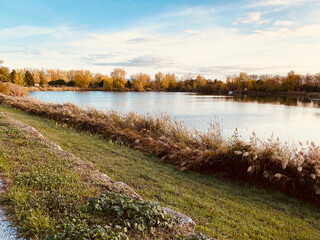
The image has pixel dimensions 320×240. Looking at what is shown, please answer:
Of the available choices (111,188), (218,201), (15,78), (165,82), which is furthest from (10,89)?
(165,82)

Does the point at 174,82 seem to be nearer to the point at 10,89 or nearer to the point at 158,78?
the point at 158,78

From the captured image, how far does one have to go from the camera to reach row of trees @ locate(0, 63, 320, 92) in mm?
70544

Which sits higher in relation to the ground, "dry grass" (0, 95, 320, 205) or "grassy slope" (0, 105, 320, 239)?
"dry grass" (0, 95, 320, 205)

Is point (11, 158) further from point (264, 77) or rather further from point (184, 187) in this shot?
point (264, 77)

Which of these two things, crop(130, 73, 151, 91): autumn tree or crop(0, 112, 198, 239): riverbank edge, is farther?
crop(130, 73, 151, 91): autumn tree

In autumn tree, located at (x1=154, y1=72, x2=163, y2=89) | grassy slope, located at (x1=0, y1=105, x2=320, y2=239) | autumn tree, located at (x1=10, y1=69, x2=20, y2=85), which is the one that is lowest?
grassy slope, located at (x1=0, y1=105, x2=320, y2=239)

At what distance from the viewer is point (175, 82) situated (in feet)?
346

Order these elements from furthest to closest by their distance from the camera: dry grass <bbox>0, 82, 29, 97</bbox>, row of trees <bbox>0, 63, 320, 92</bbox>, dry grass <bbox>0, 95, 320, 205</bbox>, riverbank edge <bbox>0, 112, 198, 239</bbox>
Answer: row of trees <bbox>0, 63, 320, 92</bbox>
dry grass <bbox>0, 82, 29, 97</bbox>
dry grass <bbox>0, 95, 320, 205</bbox>
riverbank edge <bbox>0, 112, 198, 239</bbox>

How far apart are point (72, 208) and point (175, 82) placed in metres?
104

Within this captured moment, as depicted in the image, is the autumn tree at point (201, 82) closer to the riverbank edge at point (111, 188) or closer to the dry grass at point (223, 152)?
the dry grass at point (223, 152)

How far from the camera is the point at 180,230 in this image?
3.00 metres

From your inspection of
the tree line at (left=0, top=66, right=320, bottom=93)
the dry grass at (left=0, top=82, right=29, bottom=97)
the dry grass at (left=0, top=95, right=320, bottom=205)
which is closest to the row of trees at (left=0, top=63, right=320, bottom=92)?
the tree line at (left=0, top=66, right=320, bottom=93)

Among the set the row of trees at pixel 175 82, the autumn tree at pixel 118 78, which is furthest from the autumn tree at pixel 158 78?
the autumn tree at pixel 118 78

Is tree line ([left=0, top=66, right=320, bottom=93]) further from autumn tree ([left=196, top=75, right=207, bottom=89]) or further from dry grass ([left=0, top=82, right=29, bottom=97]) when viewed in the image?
dry grass ([left=0, top=82, right=29, bottom=97])
